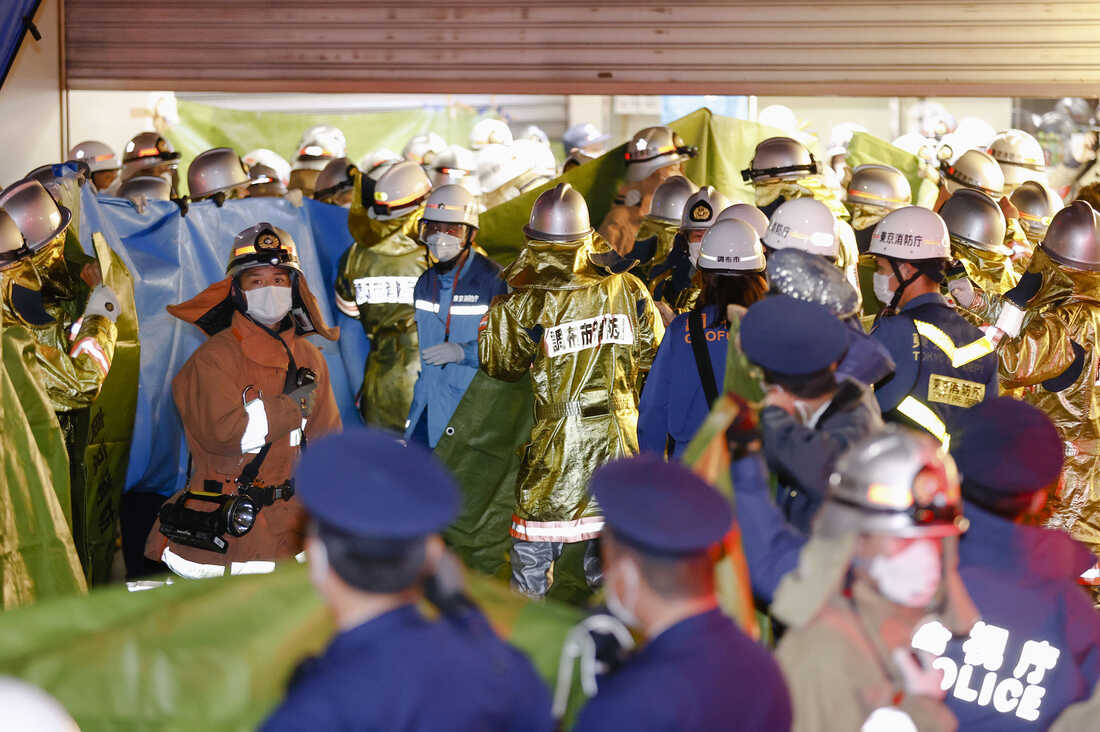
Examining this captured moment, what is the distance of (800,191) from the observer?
8695mm

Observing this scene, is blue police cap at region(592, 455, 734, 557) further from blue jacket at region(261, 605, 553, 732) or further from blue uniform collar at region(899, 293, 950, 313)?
blue uniform collar at region(899, 293, 950, 313)

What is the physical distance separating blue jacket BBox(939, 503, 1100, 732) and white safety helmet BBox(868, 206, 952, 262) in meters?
2.77

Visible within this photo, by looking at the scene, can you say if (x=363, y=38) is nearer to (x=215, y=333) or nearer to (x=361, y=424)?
(x=361, y=424)

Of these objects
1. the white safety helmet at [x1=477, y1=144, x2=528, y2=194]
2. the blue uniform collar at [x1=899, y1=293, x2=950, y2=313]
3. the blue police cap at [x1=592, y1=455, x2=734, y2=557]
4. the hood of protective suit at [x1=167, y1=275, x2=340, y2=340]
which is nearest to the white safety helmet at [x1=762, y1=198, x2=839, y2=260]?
the blue uniform collar at [x1=899, y1=293, x2=950, y2=313]

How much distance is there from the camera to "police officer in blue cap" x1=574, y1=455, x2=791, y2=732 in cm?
246

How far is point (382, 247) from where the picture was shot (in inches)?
326

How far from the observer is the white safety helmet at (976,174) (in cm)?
941

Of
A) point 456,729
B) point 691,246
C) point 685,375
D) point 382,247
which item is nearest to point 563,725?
point 456,729

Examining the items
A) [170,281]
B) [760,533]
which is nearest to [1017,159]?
[170,281]

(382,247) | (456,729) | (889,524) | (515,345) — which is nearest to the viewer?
(456,729)

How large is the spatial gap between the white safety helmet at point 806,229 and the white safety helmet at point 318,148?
6.14 metres

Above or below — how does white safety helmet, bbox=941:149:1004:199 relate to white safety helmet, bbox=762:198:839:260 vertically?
above

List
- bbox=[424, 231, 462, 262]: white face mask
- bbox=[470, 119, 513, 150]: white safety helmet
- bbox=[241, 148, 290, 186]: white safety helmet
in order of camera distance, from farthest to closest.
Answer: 1. bbox=[470, 119, 513, 150]: white safety helmet
2. bbox=[241, 148, 290, 186]: white safety helmet
3. bbox=[424, 231, 462, 262]: white face mask

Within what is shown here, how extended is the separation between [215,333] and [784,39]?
4.35m
